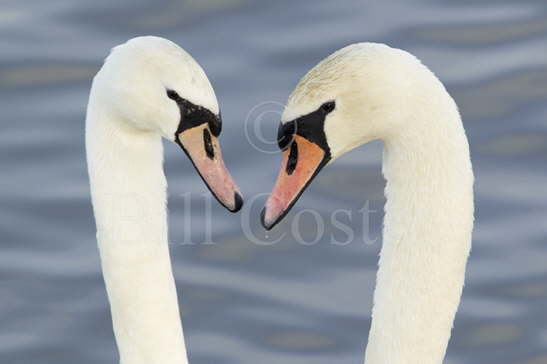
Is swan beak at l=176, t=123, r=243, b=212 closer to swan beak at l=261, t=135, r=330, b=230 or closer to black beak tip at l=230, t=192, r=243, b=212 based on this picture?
black beak tip at l=230, t=192, r=243, b=212

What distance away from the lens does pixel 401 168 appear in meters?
8.10

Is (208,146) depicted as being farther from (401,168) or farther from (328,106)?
(401,168)

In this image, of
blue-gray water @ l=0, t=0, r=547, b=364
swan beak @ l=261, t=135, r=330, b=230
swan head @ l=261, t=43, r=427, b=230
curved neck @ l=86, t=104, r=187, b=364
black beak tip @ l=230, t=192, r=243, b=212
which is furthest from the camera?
blue-gray water @ l=0, t=0, r=547, b=364

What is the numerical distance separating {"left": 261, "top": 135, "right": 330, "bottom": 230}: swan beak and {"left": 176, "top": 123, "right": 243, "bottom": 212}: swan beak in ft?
0.99

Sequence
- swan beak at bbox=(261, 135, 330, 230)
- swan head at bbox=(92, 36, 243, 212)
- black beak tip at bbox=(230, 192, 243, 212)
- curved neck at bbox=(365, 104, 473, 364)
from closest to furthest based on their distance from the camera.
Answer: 1. curved neck at bbox=(365, 104, 473, 364)
2. swan beak at bbox=(261, 135, 330, 230)
3. swan head at bbox=(92, 36, 243, 212)
4. black beak tip at bbox=(230, 192, 243, 212)

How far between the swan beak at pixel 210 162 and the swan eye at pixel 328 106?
2.23ft

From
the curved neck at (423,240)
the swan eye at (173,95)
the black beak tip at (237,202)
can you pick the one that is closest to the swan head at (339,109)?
the curved neck at (423,240)

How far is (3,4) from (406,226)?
6917 mm

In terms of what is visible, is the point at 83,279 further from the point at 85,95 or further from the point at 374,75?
the point at 374,75

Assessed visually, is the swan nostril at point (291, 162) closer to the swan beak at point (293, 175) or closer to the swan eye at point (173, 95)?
the swan beak at point (293, 175)

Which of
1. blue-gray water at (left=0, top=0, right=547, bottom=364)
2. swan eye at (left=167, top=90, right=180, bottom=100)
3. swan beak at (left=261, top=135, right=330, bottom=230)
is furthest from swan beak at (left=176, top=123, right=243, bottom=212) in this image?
blue-gray water at (left=0, top=0, right=547, bottom=364)

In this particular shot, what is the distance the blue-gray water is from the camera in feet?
37.4

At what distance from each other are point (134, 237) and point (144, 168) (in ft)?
1.32

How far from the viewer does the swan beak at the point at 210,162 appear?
8.48m
